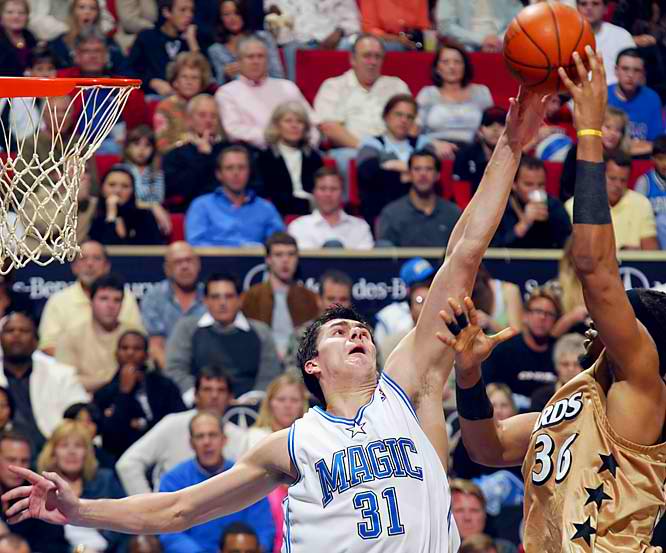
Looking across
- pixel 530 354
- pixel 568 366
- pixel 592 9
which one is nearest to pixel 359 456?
pixel 568 366

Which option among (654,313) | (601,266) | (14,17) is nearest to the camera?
(601,266)

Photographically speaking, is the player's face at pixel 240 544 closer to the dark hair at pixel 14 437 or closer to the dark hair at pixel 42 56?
the dark hair at pixel 14 437

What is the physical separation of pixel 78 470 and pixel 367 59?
14.6 ft

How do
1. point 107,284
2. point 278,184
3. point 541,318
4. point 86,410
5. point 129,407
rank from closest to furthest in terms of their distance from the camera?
point 86,410, point 129,407, point 107,284, point 541,318, point 278,184

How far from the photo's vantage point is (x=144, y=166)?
10.4 m

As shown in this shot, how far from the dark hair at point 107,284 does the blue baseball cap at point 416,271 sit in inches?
72.0

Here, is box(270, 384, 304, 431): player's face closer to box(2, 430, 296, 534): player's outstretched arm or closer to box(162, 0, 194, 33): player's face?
box(2, 430, 296, 534): player's outstretched arm

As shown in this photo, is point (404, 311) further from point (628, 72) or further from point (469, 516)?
point (628, 72)

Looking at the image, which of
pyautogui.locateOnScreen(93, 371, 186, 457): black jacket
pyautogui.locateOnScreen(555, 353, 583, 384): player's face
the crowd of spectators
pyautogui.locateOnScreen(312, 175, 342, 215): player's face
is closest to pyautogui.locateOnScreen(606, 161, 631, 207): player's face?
the crowd of spectators

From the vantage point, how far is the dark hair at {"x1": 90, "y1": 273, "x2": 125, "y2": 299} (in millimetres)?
9039

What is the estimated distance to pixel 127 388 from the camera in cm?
888

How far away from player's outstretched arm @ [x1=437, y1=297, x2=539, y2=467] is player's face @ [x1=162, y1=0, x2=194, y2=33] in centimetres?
721

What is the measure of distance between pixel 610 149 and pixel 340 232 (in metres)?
2.16

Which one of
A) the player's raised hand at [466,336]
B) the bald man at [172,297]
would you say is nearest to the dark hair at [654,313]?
the player's raised hand at [466,336]
